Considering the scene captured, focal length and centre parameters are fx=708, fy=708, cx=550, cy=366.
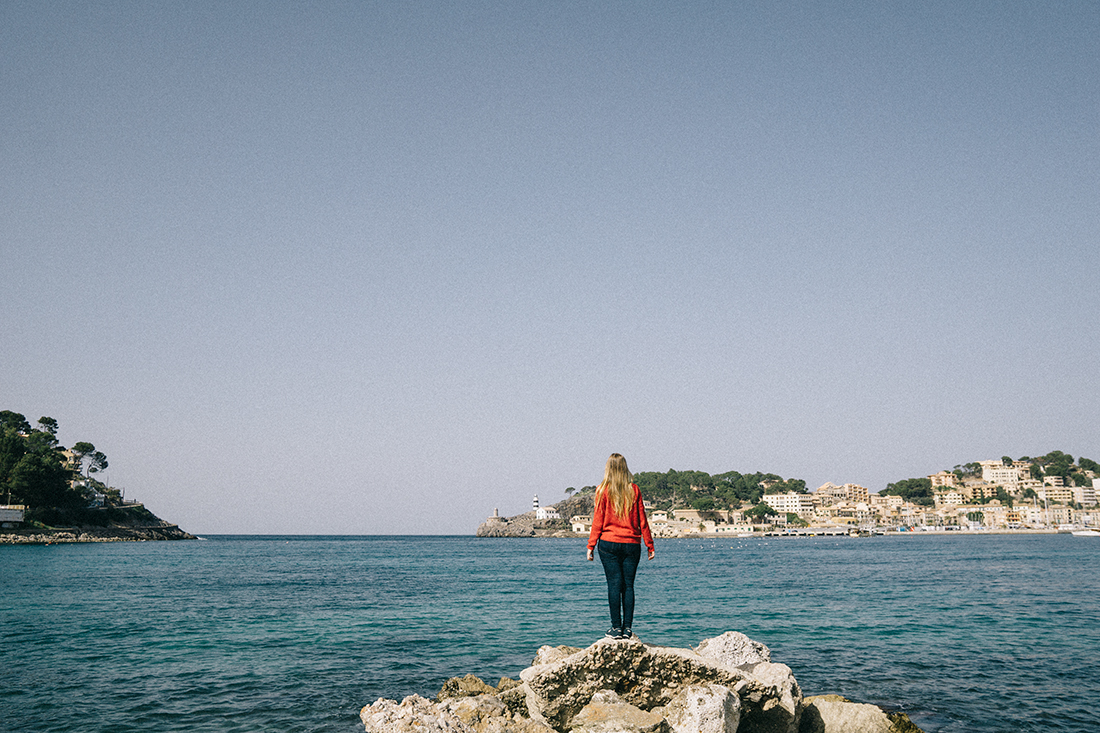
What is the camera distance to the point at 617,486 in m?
8.82

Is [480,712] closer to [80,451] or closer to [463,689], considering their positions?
[463,689]

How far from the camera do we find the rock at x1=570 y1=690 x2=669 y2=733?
24.1 feet

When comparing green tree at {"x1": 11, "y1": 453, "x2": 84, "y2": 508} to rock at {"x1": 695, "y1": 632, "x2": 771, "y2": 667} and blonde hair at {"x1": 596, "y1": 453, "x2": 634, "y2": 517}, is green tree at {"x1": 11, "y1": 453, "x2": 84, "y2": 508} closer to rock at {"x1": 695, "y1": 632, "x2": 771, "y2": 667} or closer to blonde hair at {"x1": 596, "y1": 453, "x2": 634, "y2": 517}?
rock at {"x1": 695, "y1": 632, "x2": 771, "y2": 667}

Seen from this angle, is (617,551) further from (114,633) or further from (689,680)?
(114,633)

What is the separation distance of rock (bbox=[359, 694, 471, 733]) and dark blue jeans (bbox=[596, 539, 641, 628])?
2.30 metres

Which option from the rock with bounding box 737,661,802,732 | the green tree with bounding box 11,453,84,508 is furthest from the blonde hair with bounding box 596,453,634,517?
the green tree with bounding box 11,453,84,508

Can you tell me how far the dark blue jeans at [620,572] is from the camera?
28.9 feet

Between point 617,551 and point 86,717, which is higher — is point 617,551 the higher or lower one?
the higher one

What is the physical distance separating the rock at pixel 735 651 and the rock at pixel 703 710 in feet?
9.53

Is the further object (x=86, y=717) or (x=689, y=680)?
(x=86, y=717)

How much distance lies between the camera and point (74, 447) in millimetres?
141500

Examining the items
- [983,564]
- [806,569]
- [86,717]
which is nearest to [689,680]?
[86,717]

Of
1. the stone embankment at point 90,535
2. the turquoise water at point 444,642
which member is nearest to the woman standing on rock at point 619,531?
the turquoise water at point 444,642

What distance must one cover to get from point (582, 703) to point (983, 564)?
65416mm
